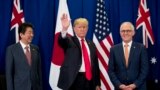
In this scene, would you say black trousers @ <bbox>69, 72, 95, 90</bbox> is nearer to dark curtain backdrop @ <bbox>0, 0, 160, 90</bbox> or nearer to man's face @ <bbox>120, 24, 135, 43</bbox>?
man's face @ <bbox>120, 24, 135, 43</bbox>

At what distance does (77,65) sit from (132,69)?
0.73 m

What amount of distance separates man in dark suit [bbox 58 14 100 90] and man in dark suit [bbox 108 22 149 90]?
1.05 feet

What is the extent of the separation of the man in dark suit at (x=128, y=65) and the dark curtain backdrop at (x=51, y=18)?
0.75 metres

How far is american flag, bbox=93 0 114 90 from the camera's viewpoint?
4.82 metres

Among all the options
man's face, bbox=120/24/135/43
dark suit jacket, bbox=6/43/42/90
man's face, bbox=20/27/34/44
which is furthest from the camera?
Answer: man's face, bbox=120/24/135/43

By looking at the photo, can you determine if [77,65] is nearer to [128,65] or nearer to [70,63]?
[70,63]

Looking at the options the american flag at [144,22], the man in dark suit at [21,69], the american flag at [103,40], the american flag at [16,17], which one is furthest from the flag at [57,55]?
the american flag at [144,22]

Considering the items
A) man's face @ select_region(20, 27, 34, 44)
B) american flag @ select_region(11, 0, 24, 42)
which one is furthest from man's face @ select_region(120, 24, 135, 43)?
american flag @ select_region(11, 0, 24, 42)

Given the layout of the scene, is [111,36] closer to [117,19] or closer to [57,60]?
[117,19]

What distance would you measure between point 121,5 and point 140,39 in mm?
607

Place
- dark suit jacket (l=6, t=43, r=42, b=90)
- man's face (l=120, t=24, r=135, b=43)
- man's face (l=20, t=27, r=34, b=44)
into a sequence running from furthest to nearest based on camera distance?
man's face (l=120, t=24, r=135, b=43), man's face (l=20, t=27, r=34, b=44), dark suit jacket (l=6, t=43, r=42, b=90)

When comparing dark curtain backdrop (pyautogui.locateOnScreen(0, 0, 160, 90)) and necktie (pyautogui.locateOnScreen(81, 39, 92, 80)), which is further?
dark curtain backdrop (pyautogui.locateOnScreen(0, 0, 160, 90))

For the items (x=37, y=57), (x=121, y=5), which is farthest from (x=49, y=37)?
(x=121, y=5)

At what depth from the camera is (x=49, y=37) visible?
16.0 feet
